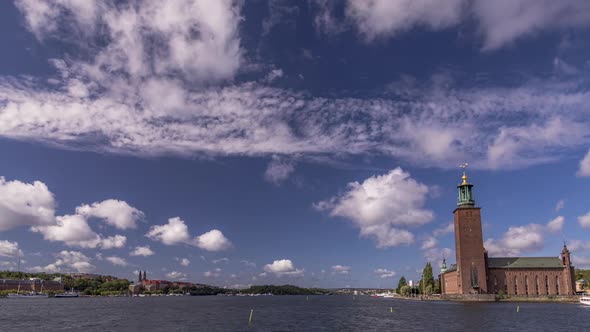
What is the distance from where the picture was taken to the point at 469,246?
164m

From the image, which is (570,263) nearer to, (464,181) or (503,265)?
(503,265)

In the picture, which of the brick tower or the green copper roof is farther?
the green copper roof

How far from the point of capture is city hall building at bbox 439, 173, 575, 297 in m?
162

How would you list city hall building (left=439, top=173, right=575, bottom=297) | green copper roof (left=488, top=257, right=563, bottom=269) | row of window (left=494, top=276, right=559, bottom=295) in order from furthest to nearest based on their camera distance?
green copper roof (left=488, top=257, right=563, bottom=269) → row of window (left=494, top=276, right=559, bottom=295) → city hall building (left=439, top=173, right=575, bottom=297)

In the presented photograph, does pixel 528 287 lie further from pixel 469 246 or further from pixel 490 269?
pixel 469 246

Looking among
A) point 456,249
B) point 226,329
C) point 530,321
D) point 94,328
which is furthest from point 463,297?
point 94,328

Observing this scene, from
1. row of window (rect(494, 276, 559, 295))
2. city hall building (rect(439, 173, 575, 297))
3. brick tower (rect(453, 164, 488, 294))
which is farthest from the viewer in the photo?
row of window (rect(494, 276, 559, 295))

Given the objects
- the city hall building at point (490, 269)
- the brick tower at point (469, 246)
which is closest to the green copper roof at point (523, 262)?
the city hall building at point (490, 269)

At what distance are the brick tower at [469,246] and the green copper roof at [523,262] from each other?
13.9 m

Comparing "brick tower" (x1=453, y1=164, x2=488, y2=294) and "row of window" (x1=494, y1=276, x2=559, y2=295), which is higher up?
"brick tower" (x1=453, y1=164, x2=488, y2=294)

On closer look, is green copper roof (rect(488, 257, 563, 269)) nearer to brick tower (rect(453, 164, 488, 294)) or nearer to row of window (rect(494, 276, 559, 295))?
row of window (rect(494, 276, 559, 295))

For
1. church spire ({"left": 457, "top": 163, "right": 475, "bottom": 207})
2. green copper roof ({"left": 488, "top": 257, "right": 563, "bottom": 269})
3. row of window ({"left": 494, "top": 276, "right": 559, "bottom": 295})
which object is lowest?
row of window ({"left": 494, "top": 276, "right": 559, "bottom": 295})

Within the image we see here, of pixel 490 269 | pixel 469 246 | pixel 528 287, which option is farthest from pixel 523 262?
pixel 469 246

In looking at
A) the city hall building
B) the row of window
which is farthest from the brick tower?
the row of window
